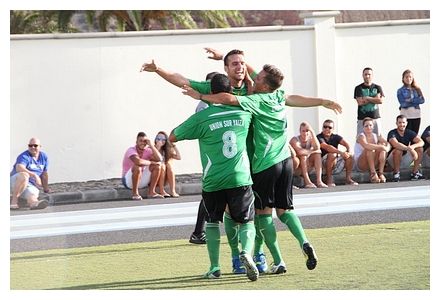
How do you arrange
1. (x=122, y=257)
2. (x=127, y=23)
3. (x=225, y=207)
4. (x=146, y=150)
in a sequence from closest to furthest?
1. (x=225, y=207)
2. (x=122, y=257)
3. (x=146, y=150)
4. (x=127, y=23)

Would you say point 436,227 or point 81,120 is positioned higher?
point 81,120

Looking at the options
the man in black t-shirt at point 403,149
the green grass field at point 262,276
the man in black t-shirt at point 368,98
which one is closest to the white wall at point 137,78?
the man in black t-shirt at point 368,98

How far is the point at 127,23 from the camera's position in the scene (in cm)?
2355

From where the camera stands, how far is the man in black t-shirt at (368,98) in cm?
1762

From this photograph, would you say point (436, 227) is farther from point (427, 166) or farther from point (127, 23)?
point (127, 23)

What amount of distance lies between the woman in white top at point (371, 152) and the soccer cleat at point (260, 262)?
7.29 metres

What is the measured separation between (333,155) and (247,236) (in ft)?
25.3

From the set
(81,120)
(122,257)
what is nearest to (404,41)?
(81,120)

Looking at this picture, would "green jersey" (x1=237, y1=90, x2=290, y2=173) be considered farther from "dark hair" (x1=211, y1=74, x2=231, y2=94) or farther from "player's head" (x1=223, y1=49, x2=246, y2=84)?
"player's head" (x1=223, y1=49, x2=246, y2=84)

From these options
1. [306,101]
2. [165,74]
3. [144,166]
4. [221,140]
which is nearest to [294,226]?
[221,140]

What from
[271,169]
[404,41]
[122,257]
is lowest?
[122,257]

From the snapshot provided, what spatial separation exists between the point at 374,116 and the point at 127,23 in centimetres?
755

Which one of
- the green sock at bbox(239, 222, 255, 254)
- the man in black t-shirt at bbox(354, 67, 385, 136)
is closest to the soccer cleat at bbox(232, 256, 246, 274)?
the green sock at bbox(239, 222, 255, 254)

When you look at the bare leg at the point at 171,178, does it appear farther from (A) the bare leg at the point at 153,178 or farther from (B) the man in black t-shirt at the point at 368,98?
(B) the man in black t-shirt at the point at 368,98
